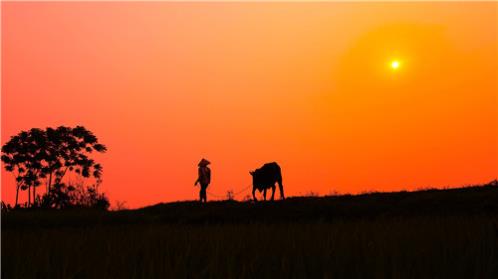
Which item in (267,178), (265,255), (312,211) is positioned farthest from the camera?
(267,178)

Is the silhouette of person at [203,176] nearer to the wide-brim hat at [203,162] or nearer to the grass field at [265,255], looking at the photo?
the wide-brim hat at [203,162]

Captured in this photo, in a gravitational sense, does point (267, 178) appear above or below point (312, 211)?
above

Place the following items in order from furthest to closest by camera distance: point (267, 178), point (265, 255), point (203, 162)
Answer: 1. point (203, 162)
2. point (267, 178)
3. point (265, 255)

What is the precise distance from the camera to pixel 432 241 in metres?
5.82

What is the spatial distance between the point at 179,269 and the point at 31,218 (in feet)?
43.3

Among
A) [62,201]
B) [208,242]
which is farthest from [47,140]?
[208,242]

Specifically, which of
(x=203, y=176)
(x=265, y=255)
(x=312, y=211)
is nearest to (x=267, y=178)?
(x=203, y=176)

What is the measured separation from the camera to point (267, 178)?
80.1 feet

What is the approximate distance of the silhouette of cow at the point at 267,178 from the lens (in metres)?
24.4

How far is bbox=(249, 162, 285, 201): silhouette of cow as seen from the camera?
24375 mm

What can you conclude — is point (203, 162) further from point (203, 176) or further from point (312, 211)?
point (312, 211)

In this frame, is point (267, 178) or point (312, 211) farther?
point (267, 178)

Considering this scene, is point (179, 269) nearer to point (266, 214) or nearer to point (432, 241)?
point (432, 241)

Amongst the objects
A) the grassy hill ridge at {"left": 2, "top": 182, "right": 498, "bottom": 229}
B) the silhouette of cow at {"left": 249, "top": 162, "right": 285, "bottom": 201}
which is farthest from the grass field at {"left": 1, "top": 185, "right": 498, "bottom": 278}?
the silhouette of cow at {"left": 249, "top": 162, "right": 285, "bottom": 201}
